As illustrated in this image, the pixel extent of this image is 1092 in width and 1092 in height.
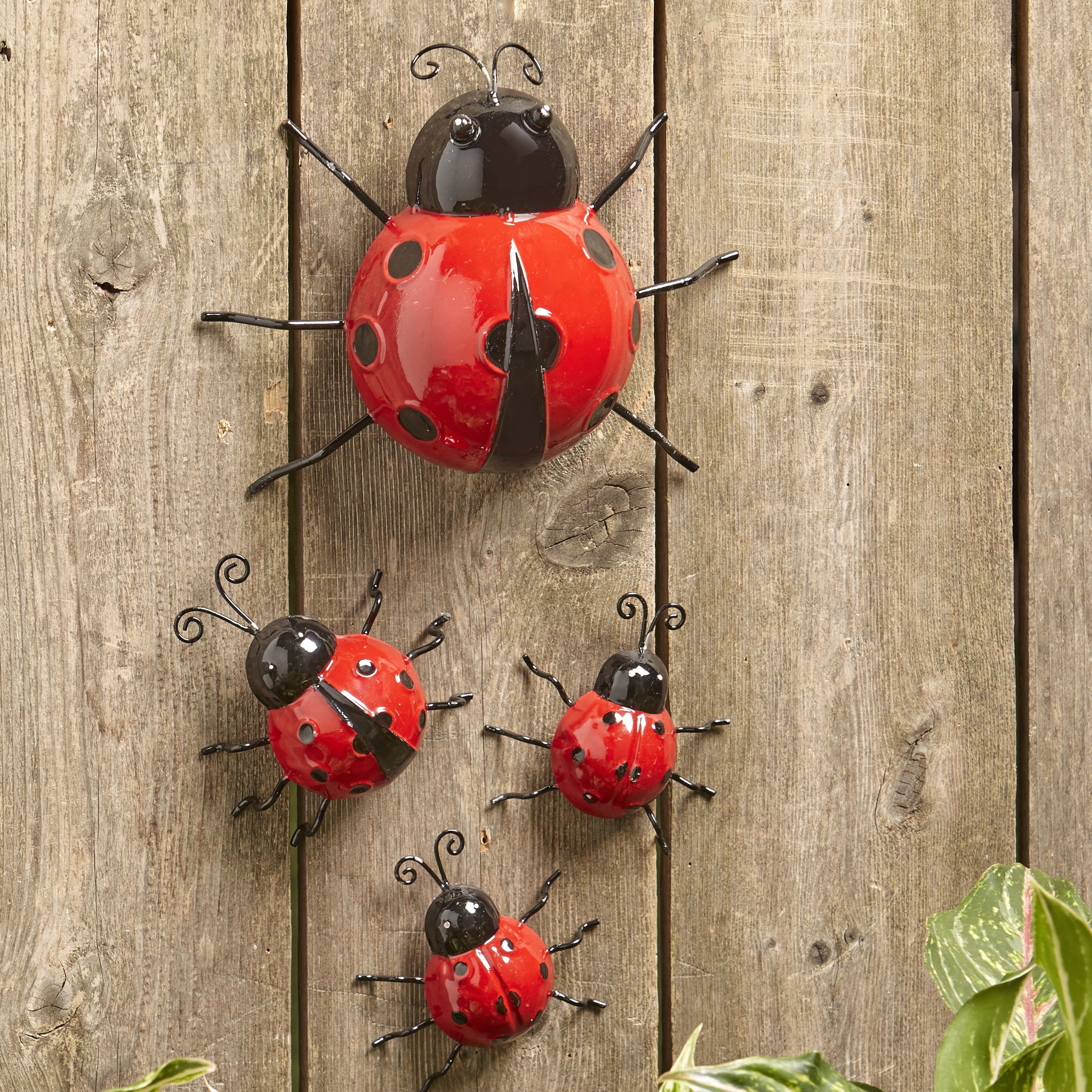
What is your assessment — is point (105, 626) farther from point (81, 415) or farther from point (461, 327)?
point (461, 327)

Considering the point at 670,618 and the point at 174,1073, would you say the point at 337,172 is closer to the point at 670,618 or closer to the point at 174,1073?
the point at 670,618

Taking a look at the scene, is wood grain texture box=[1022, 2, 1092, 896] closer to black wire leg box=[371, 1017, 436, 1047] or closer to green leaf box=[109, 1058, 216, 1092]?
black wire leg box=[371, 1017, 436, 1047]

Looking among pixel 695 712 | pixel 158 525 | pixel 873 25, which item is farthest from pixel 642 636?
pixel 873 25

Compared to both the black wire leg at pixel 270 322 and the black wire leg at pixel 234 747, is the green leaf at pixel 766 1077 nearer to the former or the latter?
Answer: the black wire leg at pixel 234 747

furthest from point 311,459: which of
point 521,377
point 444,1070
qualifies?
point 444,1070

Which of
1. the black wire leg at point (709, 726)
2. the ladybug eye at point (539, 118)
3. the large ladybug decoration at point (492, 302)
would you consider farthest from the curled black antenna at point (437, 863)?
the ladybug eye at point (539, 118)

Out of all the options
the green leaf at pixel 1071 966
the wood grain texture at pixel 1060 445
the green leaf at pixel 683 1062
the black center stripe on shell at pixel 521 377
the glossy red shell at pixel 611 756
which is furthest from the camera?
the wood grain texture at pixel 1060 445
